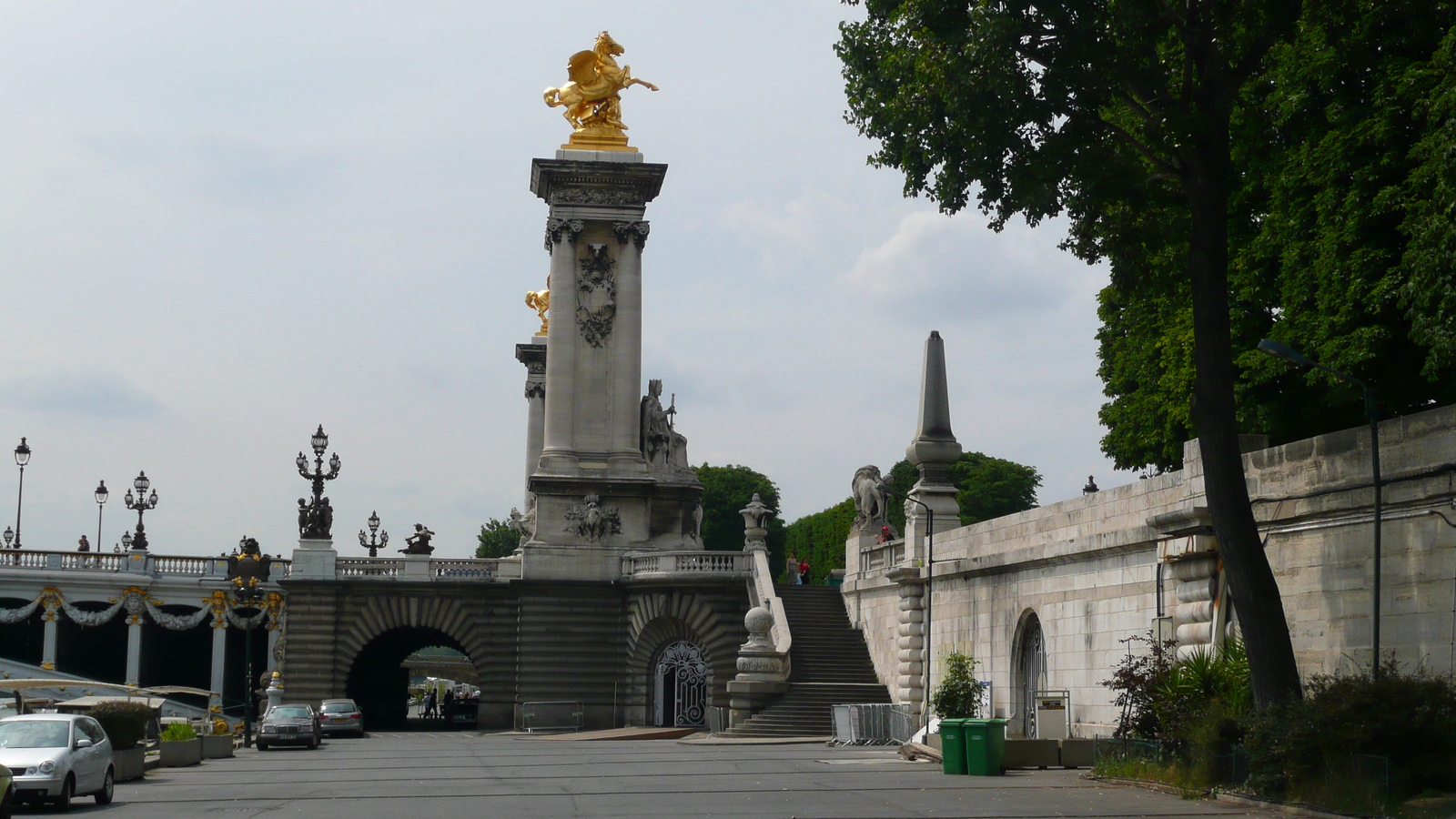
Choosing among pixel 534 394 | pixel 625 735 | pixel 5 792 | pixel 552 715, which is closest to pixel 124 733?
pixel 5 792

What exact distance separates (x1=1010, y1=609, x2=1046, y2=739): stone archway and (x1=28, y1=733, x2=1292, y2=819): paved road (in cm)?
289

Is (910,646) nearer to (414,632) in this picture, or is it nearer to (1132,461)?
(1132,461)

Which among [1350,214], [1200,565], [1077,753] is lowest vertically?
[1077,753]

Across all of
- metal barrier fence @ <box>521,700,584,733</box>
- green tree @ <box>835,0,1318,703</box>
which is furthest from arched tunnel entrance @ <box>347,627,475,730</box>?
green tree @ <box>835,0,1318,703</box>

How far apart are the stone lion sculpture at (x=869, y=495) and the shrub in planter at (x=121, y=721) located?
2079cm

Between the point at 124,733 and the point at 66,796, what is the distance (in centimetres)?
689

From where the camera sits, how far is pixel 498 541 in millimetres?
121000

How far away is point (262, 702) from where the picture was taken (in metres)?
59.4

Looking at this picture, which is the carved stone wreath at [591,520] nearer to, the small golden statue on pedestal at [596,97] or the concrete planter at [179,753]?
the small golden statue on pedestal at [596,97]

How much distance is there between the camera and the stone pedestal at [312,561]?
52.5 meters

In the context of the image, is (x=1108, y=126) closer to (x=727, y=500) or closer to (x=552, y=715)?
(x=552, y=715)

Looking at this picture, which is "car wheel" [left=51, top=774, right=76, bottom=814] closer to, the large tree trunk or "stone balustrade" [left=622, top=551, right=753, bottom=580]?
the large tree trunk

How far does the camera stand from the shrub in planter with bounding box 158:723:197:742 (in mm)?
33375

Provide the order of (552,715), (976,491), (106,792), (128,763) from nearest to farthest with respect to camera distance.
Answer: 1. (106,792)
2. (128,763)
3. (552,715)
4. (976,491)
